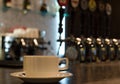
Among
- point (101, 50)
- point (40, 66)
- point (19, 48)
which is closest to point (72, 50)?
point (101, 50)

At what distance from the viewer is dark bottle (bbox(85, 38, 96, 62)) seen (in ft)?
5.16

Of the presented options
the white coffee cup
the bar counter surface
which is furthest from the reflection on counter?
the white coffee cup

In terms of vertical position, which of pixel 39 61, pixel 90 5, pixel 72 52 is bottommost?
pixel 72 52

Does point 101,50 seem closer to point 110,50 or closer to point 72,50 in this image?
point 110,50

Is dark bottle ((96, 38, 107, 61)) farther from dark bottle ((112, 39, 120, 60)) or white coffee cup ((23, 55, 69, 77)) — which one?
white coffee cup ((23, 55, 69, 77))

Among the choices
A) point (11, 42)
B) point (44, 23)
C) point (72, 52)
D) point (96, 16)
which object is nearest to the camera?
point (72, 52)

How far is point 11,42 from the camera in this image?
1.93 m

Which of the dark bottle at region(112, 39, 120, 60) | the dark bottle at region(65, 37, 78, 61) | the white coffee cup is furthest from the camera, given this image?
the dark bottle at region(112, 39, 120, 60)

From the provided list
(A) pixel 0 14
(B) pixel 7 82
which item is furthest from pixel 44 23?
(B) pixel 7 82

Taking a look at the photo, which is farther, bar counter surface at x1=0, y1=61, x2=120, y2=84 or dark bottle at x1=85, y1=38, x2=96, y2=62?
dark bottle at x1=85, y1=38, x2=96, y2=62

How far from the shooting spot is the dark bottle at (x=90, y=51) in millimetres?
1574

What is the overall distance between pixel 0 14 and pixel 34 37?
2.38 feet

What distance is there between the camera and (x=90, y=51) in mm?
1594

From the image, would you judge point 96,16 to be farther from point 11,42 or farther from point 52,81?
Result: point 52,81
